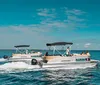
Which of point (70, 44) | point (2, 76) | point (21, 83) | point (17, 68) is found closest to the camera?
point (21, 83)

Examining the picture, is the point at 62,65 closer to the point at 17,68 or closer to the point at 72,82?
the point at 17,68

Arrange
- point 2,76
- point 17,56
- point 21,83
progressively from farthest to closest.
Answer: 1. point 17,56
2. point 2,76
3. point 21,83

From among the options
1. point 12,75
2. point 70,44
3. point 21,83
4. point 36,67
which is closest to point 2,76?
point 12,75

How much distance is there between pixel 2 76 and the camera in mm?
32344

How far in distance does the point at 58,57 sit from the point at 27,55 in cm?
2697

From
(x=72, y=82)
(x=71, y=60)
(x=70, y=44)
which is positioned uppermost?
(x=70, y=44)

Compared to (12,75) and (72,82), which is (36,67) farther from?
(72,82)

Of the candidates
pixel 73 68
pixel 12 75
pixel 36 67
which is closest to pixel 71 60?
pixel 73 68

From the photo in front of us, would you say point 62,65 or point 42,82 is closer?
point 42,82

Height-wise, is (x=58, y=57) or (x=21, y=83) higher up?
(x=58, y=57)

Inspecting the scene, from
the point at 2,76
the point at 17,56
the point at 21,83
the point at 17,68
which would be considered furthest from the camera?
the point at 17,56

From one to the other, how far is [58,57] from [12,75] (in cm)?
1047

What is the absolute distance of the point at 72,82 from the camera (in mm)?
28594

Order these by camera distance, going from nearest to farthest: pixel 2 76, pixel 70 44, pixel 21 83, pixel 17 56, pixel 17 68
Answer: pixel 21 83
pixel 2 76
pixel 17 68
pixel 70 44
pixel 17 56
